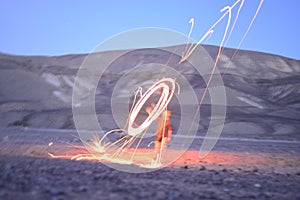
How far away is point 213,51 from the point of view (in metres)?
125

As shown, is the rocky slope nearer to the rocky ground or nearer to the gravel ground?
the rocky ground

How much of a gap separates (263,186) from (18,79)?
2820 inches

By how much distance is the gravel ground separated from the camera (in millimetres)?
6996

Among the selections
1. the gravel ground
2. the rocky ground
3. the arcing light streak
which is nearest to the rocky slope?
the rocky ground

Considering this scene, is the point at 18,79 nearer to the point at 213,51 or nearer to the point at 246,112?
the point at 246,112

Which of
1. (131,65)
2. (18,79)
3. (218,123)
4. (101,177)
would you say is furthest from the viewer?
(131,65)

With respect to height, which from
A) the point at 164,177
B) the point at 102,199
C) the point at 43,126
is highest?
the point at 102,199

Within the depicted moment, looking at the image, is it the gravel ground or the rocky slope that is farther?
the rocky slope

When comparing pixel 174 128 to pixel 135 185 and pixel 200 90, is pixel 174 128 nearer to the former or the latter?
pixel 200 90

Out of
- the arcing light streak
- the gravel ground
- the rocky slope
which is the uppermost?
the arcing light streak

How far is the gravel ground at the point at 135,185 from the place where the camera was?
23.0 feet

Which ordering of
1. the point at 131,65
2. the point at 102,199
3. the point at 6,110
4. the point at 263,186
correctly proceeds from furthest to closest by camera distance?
1. the point at 131,65
2. the point at 6,110
3. the point at 263,186
4. the point at 102,199

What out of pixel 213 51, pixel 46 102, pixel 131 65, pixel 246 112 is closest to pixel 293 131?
pixel 246 112

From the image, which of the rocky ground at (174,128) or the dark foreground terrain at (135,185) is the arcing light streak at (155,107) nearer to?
the rocky ground at (174,128)
